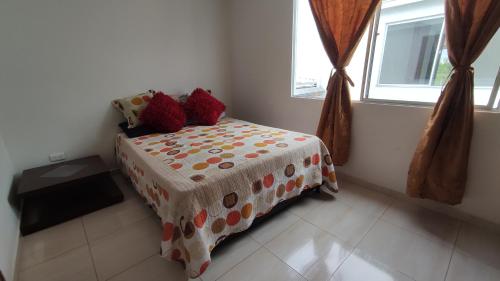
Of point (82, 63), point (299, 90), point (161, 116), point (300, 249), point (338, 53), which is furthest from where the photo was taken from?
point (299, 90)

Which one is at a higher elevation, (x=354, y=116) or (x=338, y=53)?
(x=338, y=53)

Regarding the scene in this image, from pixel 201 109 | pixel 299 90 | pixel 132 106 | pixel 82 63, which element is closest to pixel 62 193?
pixel 132 106

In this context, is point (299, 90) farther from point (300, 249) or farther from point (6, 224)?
point (6, 224)

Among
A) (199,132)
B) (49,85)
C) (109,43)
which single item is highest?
(109,43)

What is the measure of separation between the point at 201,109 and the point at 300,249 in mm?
1846

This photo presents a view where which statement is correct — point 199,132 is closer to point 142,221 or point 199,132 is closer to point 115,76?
point 142,221

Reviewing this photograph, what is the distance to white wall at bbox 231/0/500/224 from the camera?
5.12 ft

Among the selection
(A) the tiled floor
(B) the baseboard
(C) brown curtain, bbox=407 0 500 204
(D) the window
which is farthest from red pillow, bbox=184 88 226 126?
(C) brown curtain, bbox=407 0 500 204

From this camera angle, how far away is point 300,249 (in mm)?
1476

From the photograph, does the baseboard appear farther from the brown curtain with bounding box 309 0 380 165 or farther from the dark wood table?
the dark wood table

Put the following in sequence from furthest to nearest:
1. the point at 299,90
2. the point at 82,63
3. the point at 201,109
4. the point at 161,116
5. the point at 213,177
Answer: the point at 299,90 → the point at 201,109 → the point at 161,116 → the point at 82,63 → the point at 213,177

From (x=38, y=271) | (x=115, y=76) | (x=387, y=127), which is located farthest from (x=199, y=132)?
(x=387, y=127)

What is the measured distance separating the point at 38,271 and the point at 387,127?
9.15 feet

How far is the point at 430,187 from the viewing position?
170 centimetres
